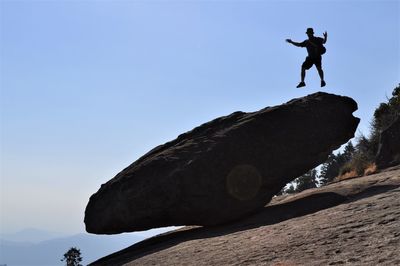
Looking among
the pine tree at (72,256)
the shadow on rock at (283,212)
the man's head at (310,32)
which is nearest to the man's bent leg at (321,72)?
the man's head at (310,32)

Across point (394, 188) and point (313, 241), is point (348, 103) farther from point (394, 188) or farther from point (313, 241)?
point (313, 241)

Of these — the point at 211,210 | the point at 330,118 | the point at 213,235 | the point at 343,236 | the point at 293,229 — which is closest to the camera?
the point at 343,236

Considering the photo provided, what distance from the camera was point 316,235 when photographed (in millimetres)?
10094

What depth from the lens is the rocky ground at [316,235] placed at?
8492 millimetres

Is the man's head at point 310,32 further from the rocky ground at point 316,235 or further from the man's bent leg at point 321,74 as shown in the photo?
the rocky ground at point 316,235

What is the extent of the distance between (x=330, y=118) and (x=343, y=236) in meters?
9.55

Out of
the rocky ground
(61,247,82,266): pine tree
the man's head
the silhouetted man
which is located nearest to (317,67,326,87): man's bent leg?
the silhouetted man

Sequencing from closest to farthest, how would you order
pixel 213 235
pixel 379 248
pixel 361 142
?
pixel 379 248 < pixel 213 235 < pixel 361 142

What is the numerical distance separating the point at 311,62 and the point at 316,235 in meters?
11.3

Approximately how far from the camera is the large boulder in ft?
54.6

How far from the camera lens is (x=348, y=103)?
18891 millimetres

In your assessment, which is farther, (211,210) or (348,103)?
(348,103)

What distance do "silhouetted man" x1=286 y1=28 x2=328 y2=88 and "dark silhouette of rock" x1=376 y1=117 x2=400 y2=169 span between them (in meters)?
5.64

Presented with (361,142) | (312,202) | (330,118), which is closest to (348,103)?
(330,118)
